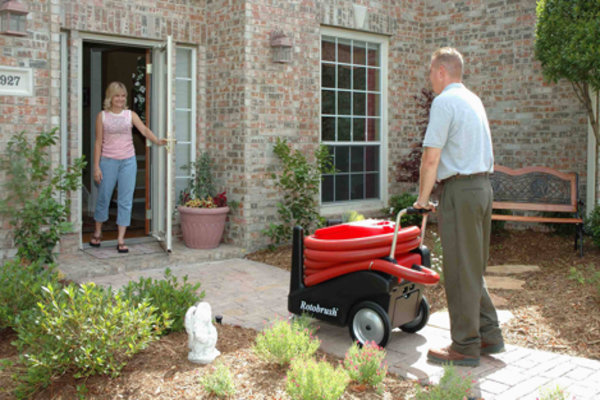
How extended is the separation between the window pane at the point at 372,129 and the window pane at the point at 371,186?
1.85 ft

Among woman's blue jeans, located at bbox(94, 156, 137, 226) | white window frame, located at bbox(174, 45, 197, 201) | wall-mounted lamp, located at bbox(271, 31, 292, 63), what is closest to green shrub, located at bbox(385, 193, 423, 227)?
wall-mounted lamp, located at bbox(271, 31, 292, 63)

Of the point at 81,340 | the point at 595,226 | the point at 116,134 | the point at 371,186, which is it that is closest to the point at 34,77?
the point at 116,134

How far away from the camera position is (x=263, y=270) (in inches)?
289

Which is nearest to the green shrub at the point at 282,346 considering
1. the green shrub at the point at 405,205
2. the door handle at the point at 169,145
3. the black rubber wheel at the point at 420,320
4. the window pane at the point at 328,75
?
the black rubber wheel at the point at 420,320

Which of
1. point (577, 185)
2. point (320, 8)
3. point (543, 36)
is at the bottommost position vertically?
point (577, 185)

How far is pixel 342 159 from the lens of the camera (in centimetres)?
954

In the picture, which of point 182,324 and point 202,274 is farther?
point 202,274

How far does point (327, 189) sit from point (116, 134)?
3.23 metres

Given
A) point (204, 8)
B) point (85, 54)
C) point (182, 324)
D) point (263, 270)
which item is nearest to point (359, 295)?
point (182, 324)

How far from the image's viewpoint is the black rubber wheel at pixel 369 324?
14.5 ft

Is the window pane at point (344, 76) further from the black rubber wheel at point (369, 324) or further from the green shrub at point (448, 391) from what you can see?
the green shrub at point (448, 391)

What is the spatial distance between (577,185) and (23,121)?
664cm

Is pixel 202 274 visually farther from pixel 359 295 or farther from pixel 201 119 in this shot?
pixel 359 295

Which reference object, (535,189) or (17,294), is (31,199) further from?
(535,189)
